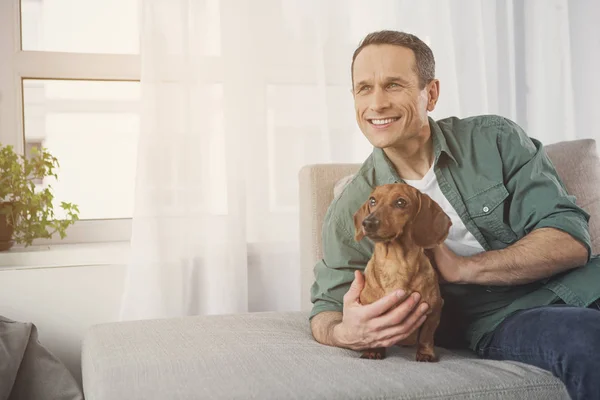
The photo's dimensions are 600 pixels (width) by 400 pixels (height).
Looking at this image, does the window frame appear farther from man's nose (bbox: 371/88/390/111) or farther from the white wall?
man's nose (bbox: 371/88/390/111)

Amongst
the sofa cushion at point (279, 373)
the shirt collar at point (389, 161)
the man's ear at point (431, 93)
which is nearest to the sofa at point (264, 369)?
the sofa cushion at point (279, 373)

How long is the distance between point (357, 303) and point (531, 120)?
71.4 inches

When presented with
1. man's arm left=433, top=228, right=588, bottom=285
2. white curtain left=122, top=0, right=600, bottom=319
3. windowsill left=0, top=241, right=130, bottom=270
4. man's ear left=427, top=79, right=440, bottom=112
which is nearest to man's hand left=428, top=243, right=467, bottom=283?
man's arm left=433, top=228, right=588, bottom=285

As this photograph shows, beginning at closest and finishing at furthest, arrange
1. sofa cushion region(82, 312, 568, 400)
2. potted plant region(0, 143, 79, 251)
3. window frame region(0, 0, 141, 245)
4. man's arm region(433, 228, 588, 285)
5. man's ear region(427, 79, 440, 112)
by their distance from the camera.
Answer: sofa cushion region(82, 312, 568, 400), man's arm region(433, 228, 588, 285), man's ear region(427, 79, 440, 112), potted plant region(0, 143, 79, 251), window frame region(0, 0, 141, 245)

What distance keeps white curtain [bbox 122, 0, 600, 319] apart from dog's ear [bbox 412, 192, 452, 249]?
3.81 feet

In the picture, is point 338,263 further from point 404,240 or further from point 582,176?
point 582,176

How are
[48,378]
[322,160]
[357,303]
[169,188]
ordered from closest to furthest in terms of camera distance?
[357,303]
[48,378]
[169,188]
[322,160]

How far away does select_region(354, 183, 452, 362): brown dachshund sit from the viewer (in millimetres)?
1406

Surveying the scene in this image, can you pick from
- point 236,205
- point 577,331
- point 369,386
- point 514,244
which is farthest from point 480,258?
point 236,205

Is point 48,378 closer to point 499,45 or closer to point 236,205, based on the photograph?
point 236,205

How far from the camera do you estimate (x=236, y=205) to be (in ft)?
8.23

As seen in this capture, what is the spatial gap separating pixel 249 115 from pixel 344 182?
0.65 m

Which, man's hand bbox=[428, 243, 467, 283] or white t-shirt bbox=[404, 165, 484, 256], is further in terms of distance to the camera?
white t-shirt bbox=[404, 165, 484, 256]

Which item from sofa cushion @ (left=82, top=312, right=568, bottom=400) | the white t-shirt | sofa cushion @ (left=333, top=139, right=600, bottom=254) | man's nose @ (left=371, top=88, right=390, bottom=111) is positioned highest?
man's nose @ (left=371, top=88, right=390, bottom=111)
